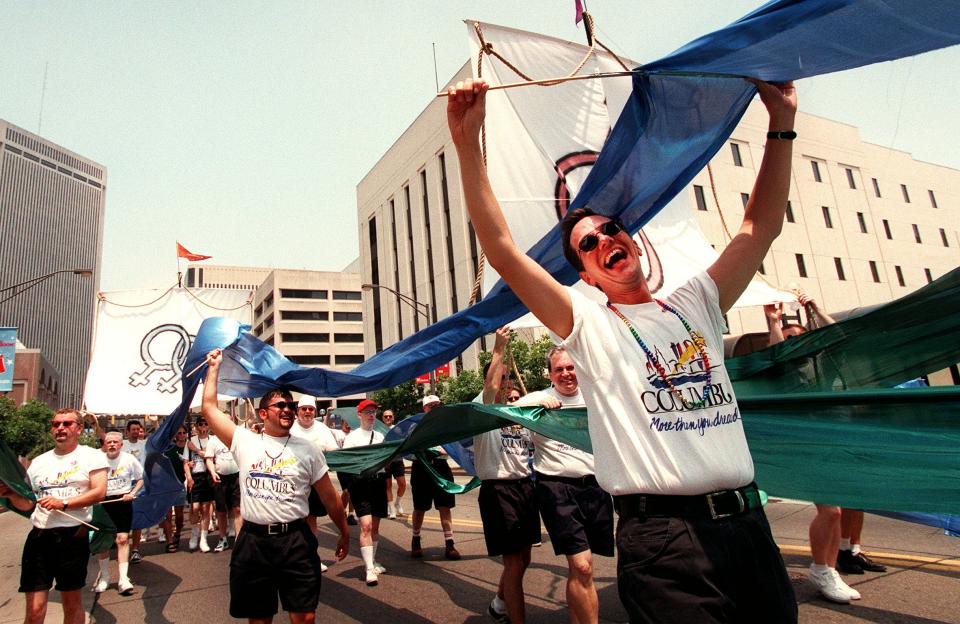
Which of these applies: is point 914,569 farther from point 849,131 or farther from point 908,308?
point 849,131

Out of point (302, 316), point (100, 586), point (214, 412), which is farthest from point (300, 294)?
point (214, 412)

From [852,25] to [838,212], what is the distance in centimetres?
4181

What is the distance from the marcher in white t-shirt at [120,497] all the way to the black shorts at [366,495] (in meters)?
2.61

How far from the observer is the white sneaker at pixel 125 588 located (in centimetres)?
692

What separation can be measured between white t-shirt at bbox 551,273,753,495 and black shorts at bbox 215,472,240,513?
8.30m

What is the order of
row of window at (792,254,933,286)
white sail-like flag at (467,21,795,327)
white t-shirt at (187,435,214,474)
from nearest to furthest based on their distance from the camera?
1. white sail-like flag at (467,21,795,327)
2. white t-shirt at (187,435,214,474)
3. row of window at (792,254,933,286)

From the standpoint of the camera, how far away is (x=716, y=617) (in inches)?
68.3

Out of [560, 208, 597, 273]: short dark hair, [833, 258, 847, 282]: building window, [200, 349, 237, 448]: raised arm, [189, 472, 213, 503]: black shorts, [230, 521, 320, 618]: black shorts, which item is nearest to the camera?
[560, 208, 597, 273]: short dark hair

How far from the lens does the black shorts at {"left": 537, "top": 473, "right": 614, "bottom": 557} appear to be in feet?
14.0

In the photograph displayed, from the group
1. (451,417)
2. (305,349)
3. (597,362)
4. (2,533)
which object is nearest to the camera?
(597,362)

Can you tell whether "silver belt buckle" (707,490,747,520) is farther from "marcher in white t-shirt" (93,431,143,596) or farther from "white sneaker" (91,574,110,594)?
"white sneaker" (91,574,110,594)

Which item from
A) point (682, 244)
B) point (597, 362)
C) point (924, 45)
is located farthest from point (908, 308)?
point (682, 244)

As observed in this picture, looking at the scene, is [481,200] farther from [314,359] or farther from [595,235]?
[314,359]

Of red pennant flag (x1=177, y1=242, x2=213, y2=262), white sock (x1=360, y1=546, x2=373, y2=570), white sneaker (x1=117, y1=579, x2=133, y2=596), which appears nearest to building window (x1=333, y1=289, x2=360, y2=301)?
red pennant flag (x1=177, y1=242, x2=213, y2=262)
